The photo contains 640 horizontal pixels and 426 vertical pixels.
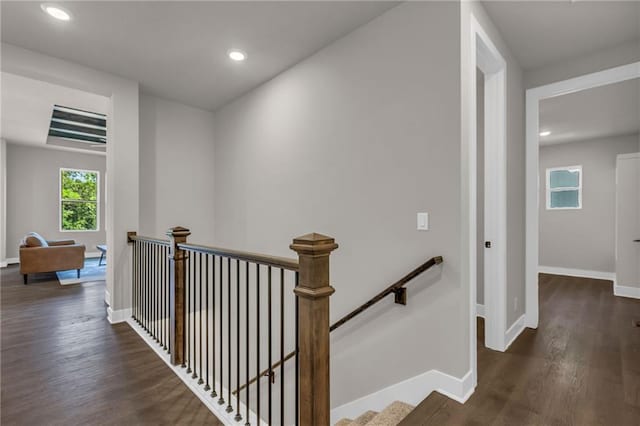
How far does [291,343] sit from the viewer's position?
339 centimetres

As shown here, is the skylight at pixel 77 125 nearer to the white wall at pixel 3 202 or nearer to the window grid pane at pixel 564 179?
the white wall at pixel 3 202

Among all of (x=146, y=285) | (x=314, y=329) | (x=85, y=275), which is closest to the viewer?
(x=314, y=329)

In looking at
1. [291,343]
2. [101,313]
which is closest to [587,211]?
[291,343]

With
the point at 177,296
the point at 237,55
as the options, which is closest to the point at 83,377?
the point at 177,296

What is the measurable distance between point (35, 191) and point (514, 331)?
33.5 feet

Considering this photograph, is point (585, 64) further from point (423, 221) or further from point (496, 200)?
point (423, 221)

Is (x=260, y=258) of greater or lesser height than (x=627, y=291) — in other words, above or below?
above

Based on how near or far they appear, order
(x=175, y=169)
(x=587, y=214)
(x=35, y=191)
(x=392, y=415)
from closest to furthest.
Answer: (x=392, y=415)
(x=175, y=169)
(x=587, y=214)
(x=35, y=191)

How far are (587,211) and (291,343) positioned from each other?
20.2 ft

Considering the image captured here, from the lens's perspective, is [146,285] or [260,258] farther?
[146,285]

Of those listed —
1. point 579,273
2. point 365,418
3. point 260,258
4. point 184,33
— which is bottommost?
point 365,418

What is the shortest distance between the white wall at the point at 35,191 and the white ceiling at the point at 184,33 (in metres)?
5.65

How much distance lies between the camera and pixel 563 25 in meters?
2.50

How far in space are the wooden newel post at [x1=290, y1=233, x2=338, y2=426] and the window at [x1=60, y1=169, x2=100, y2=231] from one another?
374 inches
